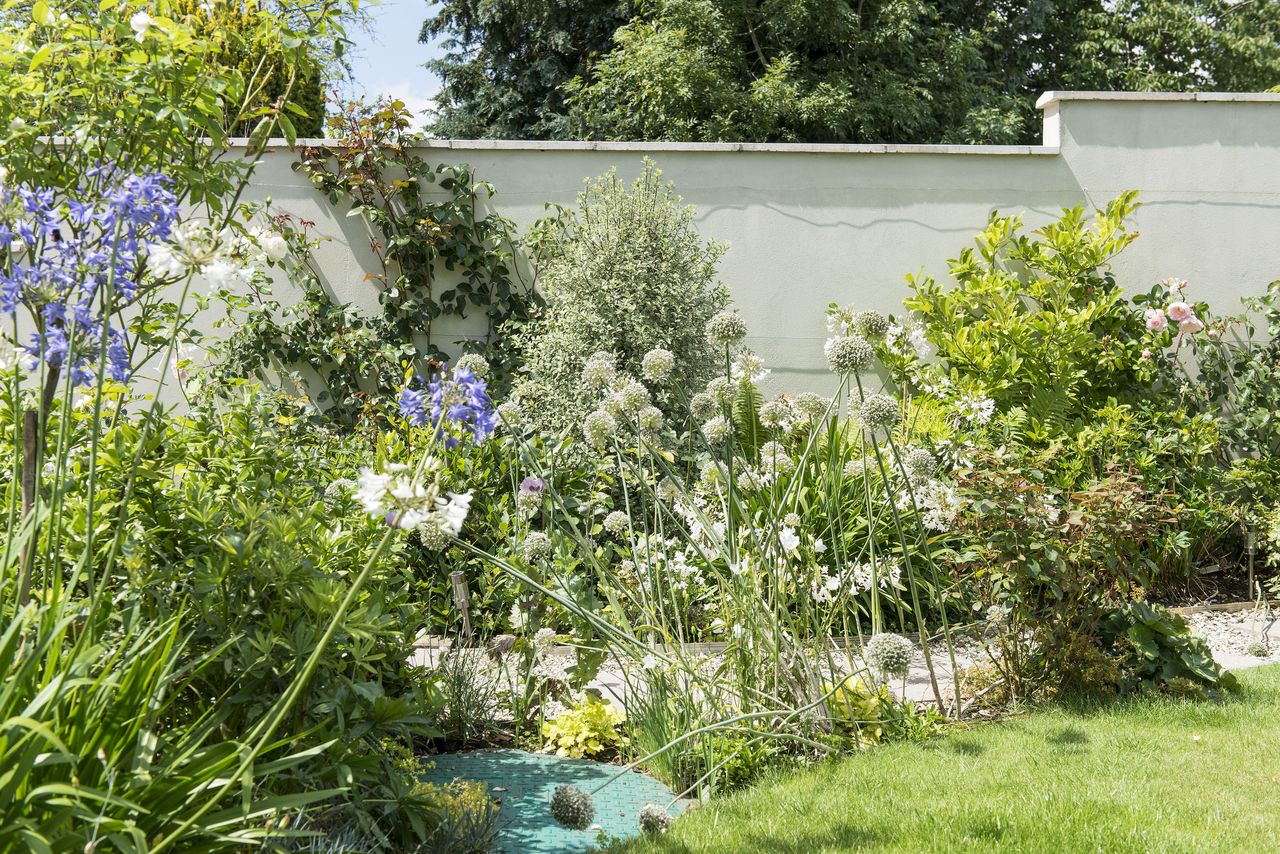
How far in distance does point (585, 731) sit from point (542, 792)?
37 cm

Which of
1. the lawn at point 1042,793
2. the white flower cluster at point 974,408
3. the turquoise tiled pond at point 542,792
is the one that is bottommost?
the turquoise tiled pond at point 542,792

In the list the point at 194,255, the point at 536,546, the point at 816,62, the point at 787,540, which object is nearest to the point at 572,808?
the point at 536,546

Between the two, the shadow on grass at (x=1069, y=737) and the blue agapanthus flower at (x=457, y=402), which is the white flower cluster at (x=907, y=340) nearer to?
the shadow on grass at (x=1069, y=737)

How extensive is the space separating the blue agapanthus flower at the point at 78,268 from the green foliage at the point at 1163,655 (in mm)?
3523

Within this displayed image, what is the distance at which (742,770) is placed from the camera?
10.6 feet

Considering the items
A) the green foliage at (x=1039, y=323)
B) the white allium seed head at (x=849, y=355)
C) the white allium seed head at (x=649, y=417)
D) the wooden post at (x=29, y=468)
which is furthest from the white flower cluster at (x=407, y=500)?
the green foliage at (x=1039, y=323)

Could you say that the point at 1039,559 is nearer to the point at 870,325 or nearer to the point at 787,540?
the point at 787,540

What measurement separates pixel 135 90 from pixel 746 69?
11.6 m

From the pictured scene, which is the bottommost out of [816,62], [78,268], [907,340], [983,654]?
[983,654]

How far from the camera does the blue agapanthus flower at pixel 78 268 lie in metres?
2.06

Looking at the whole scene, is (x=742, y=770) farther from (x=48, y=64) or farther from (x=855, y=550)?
(x=48, y=64)

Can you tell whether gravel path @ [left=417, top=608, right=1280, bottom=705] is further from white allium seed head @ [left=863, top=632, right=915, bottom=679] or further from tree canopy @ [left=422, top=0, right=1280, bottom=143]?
tree canopy @ [left=422, top=0, right=1280, bottom=143]

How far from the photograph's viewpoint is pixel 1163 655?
12.9 feet

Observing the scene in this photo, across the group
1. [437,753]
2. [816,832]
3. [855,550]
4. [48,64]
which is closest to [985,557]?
[855,550]
